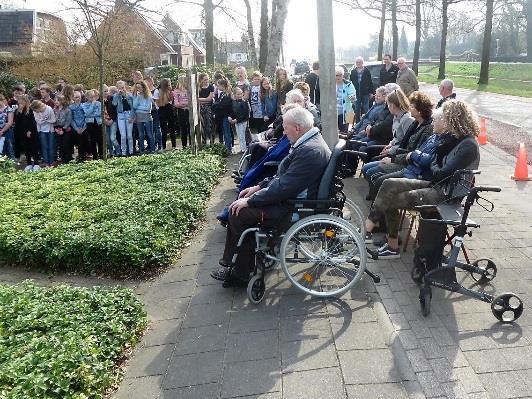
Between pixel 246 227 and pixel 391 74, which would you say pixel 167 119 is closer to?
pixel 391 74

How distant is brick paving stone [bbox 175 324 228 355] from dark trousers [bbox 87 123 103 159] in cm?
884

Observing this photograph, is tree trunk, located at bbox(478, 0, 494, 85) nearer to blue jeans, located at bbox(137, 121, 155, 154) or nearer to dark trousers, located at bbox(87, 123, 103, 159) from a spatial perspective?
blue jeans, located at bbox(137, 121, 155, 154)

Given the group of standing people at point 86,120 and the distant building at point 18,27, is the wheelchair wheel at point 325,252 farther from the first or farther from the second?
the distant building at point 18,27

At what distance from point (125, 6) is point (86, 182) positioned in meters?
6.51

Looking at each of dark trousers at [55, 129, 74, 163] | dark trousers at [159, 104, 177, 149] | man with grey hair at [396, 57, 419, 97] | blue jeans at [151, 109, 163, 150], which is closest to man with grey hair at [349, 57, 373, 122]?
man with grey hair at [396, 57, 419, 97]

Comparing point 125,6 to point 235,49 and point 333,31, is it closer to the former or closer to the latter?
point 333,31

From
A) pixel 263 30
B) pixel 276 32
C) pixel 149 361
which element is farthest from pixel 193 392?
pixel 263 30

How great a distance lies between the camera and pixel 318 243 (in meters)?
4.51

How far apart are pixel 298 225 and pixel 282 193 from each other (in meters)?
0.34

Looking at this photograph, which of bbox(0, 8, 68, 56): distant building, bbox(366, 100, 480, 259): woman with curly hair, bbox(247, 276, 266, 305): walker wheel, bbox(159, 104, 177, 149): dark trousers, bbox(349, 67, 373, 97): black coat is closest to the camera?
bbox(247, 276, 266, 305): walker wheel

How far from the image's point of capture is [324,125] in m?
6.88

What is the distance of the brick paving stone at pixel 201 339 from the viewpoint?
12.5 ft

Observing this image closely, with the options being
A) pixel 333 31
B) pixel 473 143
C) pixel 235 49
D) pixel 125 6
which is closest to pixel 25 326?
pixel 473 143

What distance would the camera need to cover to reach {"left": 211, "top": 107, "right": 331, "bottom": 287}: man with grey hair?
4.44 meters
